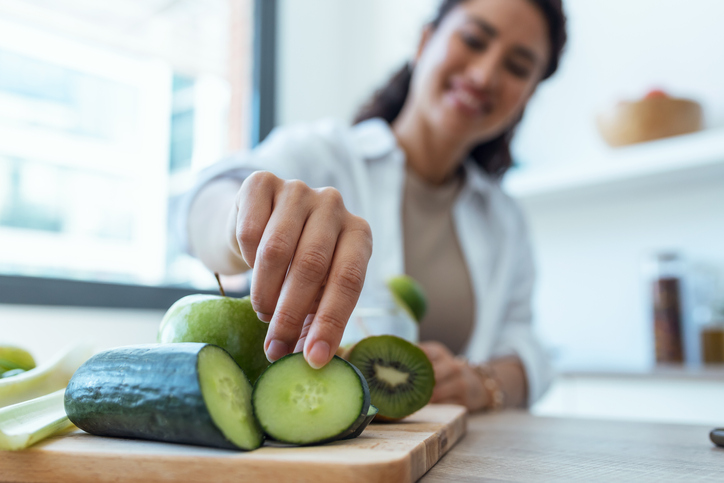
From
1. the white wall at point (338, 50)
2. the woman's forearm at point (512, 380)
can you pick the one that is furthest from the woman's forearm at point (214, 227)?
the white wall at point (338, 50)

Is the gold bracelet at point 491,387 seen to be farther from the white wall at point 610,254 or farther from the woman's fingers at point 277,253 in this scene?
the white wall at point 610,254

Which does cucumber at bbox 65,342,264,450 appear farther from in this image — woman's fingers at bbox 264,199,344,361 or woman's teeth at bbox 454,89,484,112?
woman's teeth at bbox 454,89,484,112

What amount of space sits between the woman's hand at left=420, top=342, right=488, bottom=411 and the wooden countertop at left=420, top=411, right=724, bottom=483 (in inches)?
3.0

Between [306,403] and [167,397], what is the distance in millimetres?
106

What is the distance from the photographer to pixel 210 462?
0.41 m

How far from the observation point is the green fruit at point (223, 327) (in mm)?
544

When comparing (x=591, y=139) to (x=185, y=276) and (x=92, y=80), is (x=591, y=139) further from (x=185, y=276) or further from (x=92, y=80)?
(x=92, y=80)

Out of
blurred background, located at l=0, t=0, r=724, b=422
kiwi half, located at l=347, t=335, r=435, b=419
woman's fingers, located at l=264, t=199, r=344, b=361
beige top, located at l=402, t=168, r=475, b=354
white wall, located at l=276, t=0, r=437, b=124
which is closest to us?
woman's fingers, located at l=264, t=199, r=344, b=361

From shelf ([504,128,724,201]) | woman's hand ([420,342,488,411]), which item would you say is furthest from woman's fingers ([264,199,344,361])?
shelf ([504,128,724,201])

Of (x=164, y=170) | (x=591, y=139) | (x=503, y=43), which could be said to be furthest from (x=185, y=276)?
(x=591, y=139)

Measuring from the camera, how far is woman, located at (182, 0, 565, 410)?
119 cm

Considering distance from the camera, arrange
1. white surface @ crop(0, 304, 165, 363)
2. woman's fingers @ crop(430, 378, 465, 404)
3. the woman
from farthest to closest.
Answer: white surface @ crop(0, 304, 165, 363) → the woman → woman's fingers @ crop(430, 378, 465, 404)

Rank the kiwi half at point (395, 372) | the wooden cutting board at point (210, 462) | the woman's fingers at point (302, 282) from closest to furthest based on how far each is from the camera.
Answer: the wooden cutting board at point (210, 462)
the woman's fingers at point (302, 282)
the kiwi half at point (395, 372)

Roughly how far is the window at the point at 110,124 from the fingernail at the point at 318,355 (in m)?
1.40
